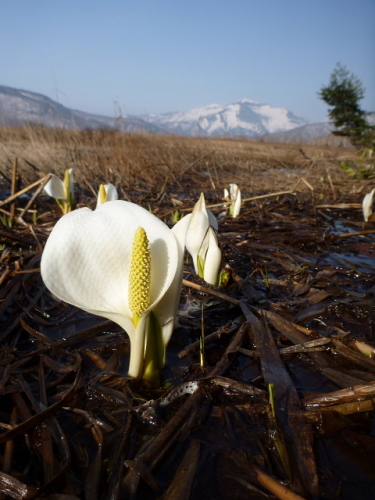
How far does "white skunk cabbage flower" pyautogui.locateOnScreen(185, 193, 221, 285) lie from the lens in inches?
66.7

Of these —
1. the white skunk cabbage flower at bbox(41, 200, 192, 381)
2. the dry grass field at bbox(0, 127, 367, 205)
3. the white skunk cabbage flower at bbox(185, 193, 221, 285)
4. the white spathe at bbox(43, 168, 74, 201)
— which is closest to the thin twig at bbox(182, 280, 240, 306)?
the white skunk cabbage flower at bbox(185, 193, 221, 285)

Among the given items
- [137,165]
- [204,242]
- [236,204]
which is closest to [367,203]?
[236,204]

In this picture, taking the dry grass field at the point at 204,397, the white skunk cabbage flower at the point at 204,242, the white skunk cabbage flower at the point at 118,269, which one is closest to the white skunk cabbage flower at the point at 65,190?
the dry grass field at the point at 204,397

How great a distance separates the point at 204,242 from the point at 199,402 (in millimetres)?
922

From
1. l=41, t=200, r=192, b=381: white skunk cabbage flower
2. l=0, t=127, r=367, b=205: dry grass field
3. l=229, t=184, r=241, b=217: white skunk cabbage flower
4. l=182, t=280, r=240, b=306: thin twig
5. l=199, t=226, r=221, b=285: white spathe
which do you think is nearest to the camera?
l=41, t=200, r=192, b=381: white skunk cabbage flower

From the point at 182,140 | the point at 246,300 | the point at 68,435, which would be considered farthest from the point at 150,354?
the point at 182,140

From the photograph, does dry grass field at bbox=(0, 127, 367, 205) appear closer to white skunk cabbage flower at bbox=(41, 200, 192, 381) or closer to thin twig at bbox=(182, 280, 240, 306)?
thin twig at bbox=(182, 280, 240, 306)

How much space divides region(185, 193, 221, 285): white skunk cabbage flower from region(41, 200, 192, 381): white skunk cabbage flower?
0.70 meters

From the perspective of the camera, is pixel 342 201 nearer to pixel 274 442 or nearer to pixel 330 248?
pixel 330 248

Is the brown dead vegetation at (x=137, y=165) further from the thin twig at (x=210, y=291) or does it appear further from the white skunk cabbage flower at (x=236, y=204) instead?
the thin twig at (x=210, y=291)

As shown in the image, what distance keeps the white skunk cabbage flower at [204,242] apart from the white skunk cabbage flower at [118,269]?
2.29 ft

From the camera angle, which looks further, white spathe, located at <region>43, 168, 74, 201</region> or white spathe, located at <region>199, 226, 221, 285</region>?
white spathe, located at <region>43, 168, 74, 201</region>

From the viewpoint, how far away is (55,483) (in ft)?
2.43

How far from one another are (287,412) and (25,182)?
5.67 metres
